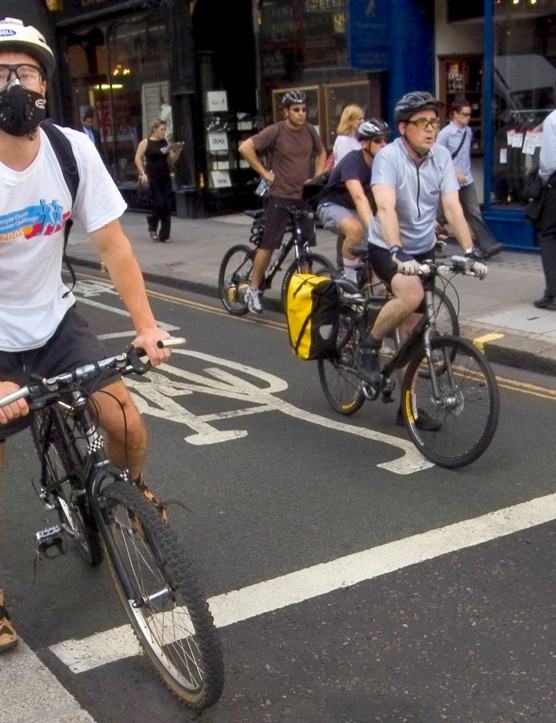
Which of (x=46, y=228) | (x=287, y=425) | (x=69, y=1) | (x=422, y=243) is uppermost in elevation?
(x=69, y=1)

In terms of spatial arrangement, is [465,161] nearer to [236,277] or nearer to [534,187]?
[534,187]

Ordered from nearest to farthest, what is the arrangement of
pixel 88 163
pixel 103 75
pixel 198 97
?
1. pixel 88 163
2. pixel 198 97
3. pixel 103 75

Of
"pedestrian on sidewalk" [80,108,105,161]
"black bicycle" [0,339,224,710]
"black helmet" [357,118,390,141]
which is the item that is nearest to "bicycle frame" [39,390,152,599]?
"black bicycle" [0,339,224,710]

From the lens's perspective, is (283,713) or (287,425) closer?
(283,713)

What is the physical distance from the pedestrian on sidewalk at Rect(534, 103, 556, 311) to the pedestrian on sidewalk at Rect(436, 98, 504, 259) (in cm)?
269

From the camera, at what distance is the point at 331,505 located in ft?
15.9

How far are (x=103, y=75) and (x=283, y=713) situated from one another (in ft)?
61.2

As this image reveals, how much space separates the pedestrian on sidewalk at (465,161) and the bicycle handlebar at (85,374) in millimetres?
8584

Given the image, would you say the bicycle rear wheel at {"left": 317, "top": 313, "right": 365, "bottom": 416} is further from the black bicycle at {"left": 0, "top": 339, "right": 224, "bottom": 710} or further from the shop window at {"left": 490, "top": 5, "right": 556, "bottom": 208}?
the shop window at {"left": 490, "top": 5, "right": 556, "bottom": 208}

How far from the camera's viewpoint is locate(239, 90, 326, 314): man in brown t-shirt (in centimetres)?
899

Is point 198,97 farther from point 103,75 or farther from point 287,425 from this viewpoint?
point 287,425

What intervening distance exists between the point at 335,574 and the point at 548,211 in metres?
5.15

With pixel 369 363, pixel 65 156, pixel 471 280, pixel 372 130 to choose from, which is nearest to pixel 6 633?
pixel 65 156

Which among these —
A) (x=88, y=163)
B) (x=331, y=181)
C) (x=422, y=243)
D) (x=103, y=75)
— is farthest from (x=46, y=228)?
(x=103, y=75)
